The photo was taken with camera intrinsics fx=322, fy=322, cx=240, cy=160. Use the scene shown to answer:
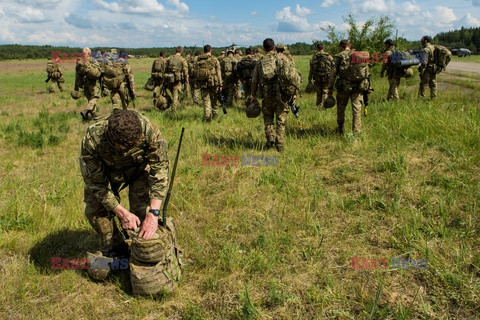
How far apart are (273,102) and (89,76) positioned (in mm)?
5542

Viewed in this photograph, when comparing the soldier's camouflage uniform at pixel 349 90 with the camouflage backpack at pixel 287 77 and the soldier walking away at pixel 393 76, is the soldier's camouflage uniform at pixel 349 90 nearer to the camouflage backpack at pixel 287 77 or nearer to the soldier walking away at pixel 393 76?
the camouflage backpack at pixel 287 77

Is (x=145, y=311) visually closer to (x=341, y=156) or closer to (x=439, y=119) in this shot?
(x=341, y=156)

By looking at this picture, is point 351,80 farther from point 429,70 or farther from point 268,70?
point 429,70

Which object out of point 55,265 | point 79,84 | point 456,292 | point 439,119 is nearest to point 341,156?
point 439,119

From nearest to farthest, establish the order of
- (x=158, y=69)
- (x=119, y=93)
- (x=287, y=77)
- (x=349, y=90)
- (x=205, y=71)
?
(x=287, y=77) → (x=349, y=90) → (x=205, y=71) → (x=119, y=93) → (x=158, y=69)

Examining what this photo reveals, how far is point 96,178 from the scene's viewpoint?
2.71 m

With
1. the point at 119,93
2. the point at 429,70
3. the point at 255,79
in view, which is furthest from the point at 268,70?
the point at 429,70

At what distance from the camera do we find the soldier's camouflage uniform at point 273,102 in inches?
218

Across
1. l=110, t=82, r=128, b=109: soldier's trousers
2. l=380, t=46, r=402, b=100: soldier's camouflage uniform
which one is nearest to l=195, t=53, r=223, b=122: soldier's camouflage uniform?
l=110, t=82, r=128, b=109: soldier's trousers

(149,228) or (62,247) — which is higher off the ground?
(149,228)

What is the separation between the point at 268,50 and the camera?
18.6 feet

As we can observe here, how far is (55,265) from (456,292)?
355cm

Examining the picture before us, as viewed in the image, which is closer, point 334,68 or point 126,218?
point 126,218

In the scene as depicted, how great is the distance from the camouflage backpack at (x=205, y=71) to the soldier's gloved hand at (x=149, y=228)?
20.2 ft
